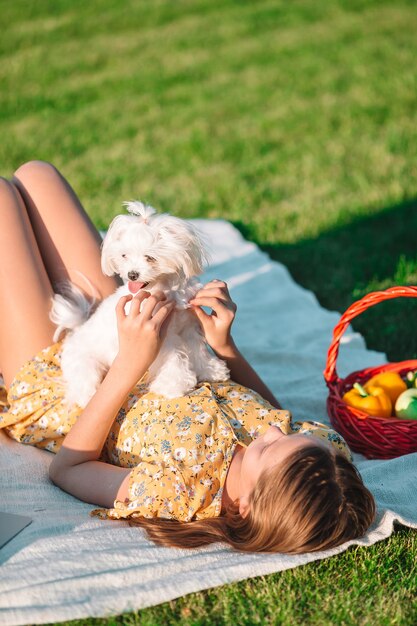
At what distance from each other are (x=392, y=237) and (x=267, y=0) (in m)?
9.28

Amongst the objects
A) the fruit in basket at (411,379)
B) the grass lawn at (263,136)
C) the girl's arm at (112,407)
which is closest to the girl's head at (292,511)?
the grass lawn at (263,136)

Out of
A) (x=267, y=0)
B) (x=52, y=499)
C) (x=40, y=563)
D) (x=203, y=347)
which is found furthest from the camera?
(x=267, y=0)

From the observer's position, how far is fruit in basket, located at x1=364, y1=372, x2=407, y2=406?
4.04 meters

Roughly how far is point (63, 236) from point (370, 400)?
5.54 ft

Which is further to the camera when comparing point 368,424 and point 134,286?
point 368,424

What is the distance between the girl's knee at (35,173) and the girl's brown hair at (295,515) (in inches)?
71.4

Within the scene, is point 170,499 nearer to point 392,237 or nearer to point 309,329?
point 309,329

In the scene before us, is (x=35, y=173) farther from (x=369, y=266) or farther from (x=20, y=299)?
(x=369, y=266)

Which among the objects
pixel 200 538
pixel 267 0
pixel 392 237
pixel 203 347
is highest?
pixel 267 0

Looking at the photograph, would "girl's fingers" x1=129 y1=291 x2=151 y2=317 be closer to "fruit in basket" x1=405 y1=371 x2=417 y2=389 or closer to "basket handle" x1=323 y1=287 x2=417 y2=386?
"basket handle" x1=323 y1=287 x2=417 y2=386

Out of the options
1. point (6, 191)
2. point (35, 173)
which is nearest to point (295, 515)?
point (6, 191)

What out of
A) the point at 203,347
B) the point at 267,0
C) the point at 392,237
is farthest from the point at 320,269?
the point at 267,0

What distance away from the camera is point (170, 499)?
2855 mm

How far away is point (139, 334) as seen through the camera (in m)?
3.03
